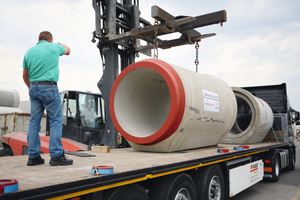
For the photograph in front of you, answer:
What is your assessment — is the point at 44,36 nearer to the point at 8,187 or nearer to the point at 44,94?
the point at 44,94

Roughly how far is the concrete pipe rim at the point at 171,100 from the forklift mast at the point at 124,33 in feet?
3.33

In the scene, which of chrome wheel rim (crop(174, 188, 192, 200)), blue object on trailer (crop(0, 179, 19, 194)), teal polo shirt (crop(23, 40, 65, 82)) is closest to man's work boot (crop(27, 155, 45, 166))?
teal polo shirt (crop(23, 40, 65, 82))

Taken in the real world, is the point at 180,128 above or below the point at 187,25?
below

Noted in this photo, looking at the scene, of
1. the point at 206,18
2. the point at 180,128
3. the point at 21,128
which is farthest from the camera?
the point at 21,128

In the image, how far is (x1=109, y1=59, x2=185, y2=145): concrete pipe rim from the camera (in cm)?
486

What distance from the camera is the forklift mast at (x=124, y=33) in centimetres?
607

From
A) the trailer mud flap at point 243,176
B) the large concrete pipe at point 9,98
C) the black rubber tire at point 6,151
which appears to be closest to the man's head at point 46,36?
the trailer mud flap at point 243,176


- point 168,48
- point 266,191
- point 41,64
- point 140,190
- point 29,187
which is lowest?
point 266,191

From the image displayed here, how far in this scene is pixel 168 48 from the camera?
799cm

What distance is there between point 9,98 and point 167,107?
13.1 metres

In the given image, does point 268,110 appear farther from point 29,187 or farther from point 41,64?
point 29,187

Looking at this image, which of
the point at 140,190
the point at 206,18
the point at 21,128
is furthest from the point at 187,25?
the point at 21,128

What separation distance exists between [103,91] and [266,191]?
503cm

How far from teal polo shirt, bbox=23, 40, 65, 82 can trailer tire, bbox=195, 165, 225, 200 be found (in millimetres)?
2734
